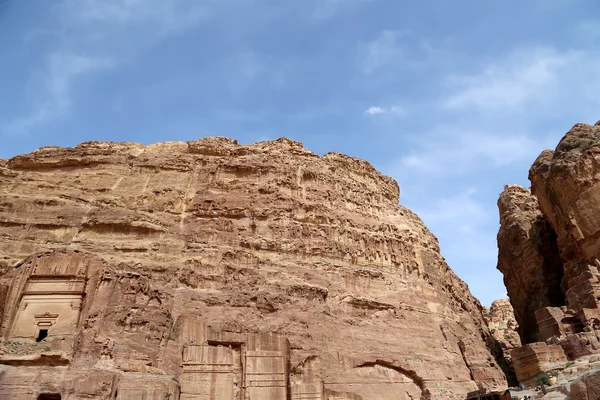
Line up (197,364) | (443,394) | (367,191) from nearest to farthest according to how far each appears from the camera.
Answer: (197,364)
(443,394)
(367,191)

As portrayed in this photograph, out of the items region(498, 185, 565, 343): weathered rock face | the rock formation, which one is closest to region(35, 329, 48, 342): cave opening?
the rock formation

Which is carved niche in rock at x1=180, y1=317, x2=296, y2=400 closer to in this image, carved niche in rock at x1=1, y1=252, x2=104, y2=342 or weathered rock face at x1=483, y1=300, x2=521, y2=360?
carved niche in rock at x1=1, y1=252, x2=104, y2=342

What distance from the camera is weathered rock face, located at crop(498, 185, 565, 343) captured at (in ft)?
126

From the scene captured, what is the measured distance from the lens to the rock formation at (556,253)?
23984 millimetres

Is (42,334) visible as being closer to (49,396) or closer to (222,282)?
(49,396)

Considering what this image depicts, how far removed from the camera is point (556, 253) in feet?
128

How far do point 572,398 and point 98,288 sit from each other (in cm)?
1880

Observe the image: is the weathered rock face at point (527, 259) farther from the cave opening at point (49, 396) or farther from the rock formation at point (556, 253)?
the cave opening at point (49, 396)

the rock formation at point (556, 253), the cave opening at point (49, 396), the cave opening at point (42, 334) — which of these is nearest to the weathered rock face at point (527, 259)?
the rock formation at point (556, 253)

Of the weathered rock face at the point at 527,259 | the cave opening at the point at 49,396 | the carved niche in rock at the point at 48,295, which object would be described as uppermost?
the weathered rock face at the point at 527,259

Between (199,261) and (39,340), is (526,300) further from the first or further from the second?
(39,340)

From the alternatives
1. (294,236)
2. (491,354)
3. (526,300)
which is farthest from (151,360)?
(526,300)

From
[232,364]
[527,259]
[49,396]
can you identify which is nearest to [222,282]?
[232,364]

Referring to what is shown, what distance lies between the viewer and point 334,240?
106 ft
